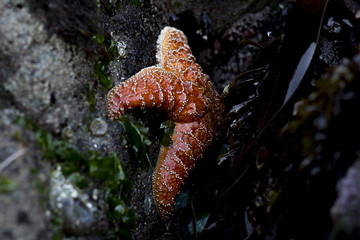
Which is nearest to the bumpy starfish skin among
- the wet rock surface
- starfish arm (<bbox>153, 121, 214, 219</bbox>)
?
starfish arm (<bbox>153, 121, 214, 219</bbox>)

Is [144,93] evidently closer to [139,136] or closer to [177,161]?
[139,136]

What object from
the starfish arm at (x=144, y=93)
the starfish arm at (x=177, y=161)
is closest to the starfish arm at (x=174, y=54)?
the starfish arm at (x=144, y=93)

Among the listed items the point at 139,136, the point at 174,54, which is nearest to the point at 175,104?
the point at 139,136

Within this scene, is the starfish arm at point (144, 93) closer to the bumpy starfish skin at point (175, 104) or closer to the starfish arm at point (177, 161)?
the bumpy starfish skin at point (175, 104)

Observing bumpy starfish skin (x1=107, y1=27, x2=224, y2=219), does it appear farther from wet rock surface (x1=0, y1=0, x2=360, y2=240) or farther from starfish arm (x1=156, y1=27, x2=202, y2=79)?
wet rock surface (x1=0, y1=0, x2=360, y2=240)

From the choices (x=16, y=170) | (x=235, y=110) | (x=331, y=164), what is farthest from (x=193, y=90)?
(x=16, y=170)

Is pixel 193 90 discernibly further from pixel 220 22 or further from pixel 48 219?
pixel 48 219
